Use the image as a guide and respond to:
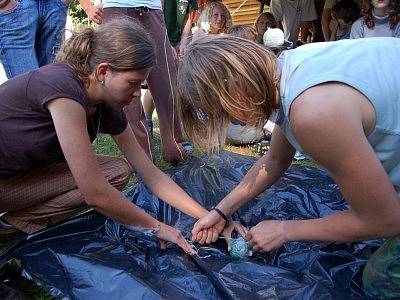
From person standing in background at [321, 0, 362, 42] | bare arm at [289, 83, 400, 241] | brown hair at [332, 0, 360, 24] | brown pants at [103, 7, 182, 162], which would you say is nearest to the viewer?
bare arm at [289, 83, 400, 241]

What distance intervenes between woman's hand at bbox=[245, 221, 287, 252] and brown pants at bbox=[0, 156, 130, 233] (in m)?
0.66

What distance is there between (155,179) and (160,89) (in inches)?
38.0

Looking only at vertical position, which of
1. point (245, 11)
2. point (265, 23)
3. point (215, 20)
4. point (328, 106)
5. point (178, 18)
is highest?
point (328, 106)

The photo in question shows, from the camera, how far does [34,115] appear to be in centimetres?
141

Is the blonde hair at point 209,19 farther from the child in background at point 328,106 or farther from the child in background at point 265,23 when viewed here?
the child in background at point 328,106

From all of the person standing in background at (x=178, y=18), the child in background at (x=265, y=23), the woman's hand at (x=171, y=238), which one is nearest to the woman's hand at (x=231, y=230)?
the woman's hand at (x=171, y=238)

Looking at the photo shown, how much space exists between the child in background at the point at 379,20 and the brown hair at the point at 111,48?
2.69m

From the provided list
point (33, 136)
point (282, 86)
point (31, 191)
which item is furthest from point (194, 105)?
point (31, 191)

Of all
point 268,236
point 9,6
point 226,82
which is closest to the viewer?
point 226,82

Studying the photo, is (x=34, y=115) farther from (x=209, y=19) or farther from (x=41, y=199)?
(x=209, y=19)

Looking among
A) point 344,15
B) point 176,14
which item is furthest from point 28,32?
point 344,15

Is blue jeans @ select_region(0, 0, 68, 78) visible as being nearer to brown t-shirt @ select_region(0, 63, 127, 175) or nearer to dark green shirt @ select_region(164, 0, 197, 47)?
brown t-shirt @ select_region(0, 63, 127, 175)

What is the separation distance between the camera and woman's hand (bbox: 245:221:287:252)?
1.26 m

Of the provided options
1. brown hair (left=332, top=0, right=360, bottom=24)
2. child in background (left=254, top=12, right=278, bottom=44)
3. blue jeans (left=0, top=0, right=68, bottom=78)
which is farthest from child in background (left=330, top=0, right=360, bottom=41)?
blue jeans (left=0, top=0, right=68, bottom=78)
